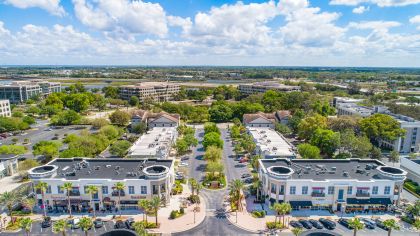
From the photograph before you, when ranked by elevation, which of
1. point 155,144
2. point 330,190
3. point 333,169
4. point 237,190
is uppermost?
point 333,169

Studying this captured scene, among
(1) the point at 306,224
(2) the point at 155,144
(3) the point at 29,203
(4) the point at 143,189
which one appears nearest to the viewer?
(1) the point at 306,224

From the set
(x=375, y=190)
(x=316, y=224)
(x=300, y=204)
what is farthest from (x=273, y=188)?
(x=375, y=190)

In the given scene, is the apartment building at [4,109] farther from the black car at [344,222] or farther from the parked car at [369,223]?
the parked car at [369,223]

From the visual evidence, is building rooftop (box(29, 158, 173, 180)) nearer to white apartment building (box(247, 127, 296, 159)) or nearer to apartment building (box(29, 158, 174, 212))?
apartment building (box(29, 158, 174, 212))

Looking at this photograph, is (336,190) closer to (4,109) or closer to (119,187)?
(119,187)

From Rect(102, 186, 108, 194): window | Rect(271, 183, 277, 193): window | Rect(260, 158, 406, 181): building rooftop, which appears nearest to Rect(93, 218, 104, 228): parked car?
Rect(102, 186, 108, 194): window

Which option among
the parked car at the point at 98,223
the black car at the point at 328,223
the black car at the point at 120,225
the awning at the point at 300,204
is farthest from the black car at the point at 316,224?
the parked car at the point at 98,223
